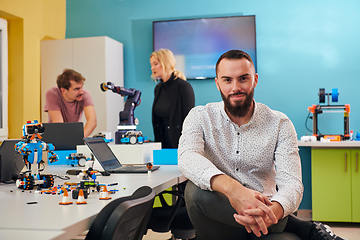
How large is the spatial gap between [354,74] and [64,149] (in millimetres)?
3136

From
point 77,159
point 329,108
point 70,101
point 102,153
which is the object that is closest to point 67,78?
point 70,101

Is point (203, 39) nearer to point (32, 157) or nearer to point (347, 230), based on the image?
point (347, 230)

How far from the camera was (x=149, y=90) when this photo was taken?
431 cm

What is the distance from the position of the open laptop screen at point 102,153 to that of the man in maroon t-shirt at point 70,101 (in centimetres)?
210

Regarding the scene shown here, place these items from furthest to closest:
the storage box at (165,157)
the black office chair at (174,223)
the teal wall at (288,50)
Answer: the teal wall at (288,50) → the storage box at (165,157) → the black office chair at (174,223)

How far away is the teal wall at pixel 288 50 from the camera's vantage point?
3.87m

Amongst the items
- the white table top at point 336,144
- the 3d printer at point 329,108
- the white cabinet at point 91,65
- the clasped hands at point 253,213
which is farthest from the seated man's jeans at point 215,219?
the white cabinet at point 91,65

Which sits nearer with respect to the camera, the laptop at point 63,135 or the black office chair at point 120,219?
the black office chair at point 120,219

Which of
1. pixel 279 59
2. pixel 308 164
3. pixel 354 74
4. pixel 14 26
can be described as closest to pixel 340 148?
pixel 308 164

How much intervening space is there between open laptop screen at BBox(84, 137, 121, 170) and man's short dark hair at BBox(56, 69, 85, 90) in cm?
231

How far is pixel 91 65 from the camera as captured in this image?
403 centimetres

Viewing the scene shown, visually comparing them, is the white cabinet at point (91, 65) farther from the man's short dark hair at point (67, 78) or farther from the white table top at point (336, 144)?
the white table top at point (336, 144)

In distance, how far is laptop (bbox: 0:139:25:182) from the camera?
154 centimetres

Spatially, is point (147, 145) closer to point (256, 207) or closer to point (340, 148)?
point (256, 207)
